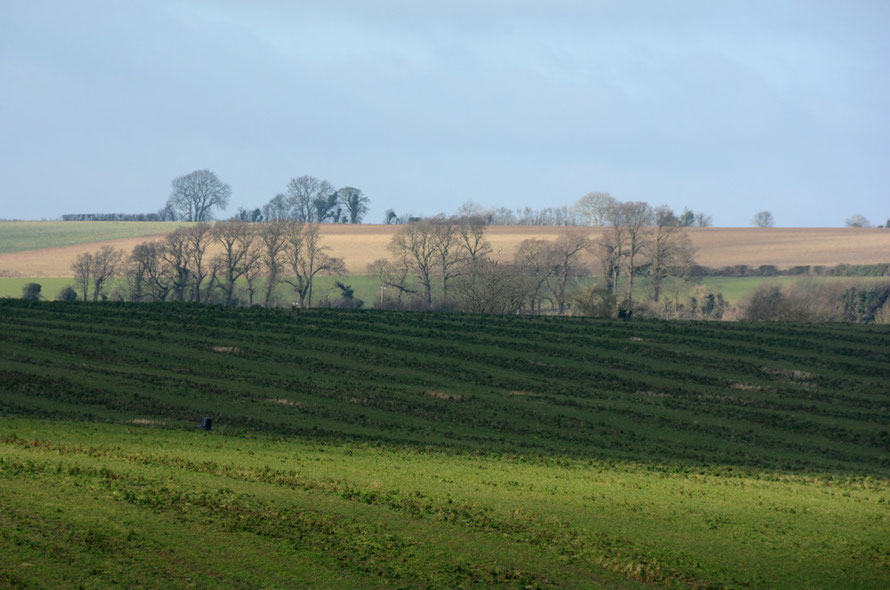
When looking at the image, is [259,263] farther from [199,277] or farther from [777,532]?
[777,532]

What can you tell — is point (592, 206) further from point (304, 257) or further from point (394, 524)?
point (394, 524)

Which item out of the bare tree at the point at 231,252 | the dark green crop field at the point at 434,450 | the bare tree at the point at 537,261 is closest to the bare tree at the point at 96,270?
the bare tree at the point at 231,252

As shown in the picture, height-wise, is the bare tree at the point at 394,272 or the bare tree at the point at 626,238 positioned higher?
the bare tree at the point at 626,238

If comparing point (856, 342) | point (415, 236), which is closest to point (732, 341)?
point (856, 342)

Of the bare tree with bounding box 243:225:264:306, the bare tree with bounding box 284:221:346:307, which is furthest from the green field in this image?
the bare tree with bounding box 284:221:346:307

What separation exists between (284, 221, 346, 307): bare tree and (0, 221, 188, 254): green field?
2152 inches

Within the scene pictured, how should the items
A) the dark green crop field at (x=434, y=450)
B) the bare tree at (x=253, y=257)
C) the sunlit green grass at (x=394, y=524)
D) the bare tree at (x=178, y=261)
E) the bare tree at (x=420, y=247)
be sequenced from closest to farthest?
1. the sunlit green grass at (x=394, y=524)
2. the dark green crop field at (x=434, y=450)
3. the bare tree at (x=178, y=261)
4. the bare tree at (x=253, y=257)
5. the bare tree at (x=420, y=247)

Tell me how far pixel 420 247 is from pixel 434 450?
74442 millimetres

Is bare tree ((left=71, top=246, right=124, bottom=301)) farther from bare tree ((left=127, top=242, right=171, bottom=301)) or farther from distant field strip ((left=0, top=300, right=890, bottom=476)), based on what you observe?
distant field strip ((left=0, top=300, right=890, bottom=476))

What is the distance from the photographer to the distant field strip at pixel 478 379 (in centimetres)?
3803

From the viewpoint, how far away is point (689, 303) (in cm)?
10325

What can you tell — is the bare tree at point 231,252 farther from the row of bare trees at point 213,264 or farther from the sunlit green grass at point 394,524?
the sunlit green grass at point 394,524

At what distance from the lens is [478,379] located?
170 feet

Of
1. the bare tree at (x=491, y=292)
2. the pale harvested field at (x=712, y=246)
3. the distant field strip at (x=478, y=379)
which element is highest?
the pale harvested field at (x=712, y=246)
